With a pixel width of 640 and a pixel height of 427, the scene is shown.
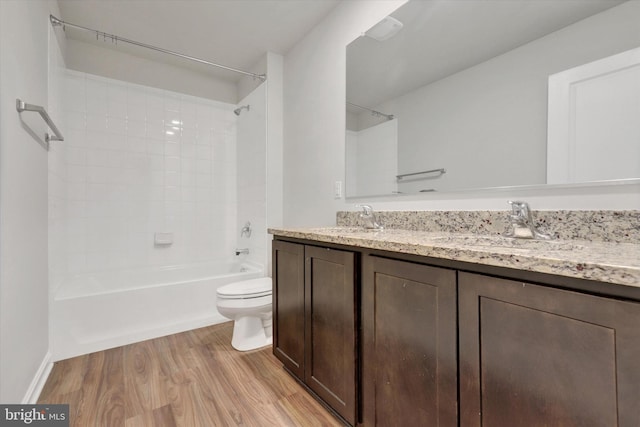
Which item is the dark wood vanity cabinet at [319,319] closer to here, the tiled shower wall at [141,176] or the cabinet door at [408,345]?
the cabinet door at [408,345]

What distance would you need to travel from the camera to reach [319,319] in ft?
4.19

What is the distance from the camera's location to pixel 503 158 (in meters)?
1.18

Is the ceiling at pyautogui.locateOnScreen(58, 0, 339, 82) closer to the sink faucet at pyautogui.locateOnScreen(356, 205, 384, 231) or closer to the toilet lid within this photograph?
the sink faucet at pyautogui.locateOnScreen(356, 205, 384, 231)

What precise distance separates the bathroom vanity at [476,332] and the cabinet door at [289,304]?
131 millimetres

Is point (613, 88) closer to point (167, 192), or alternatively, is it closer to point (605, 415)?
point (605, 415)

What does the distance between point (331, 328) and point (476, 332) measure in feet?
2.07

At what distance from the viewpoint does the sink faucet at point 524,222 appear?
0.99 meters

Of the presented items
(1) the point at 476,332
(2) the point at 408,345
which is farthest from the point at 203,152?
(1) the point at 476,332

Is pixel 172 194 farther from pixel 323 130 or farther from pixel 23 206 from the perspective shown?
pixel 323 130

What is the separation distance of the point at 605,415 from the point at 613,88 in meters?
0.99

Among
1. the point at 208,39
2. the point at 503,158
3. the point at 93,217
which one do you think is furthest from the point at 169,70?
the point at 503,158

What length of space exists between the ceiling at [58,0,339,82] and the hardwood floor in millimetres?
2478

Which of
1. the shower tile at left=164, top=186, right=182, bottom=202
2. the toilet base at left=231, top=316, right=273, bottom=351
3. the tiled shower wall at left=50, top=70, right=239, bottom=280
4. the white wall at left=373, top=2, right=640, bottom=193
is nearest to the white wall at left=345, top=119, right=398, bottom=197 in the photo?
the white wall at left=373, top=2, right=640, bottom=193

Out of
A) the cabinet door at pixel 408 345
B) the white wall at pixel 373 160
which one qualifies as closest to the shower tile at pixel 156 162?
the white wall at pixel 373 160
